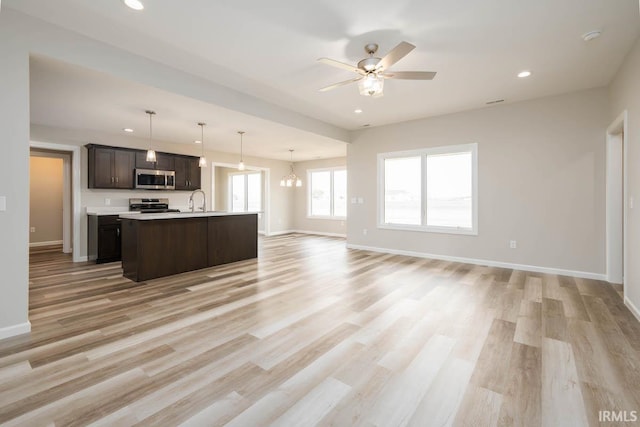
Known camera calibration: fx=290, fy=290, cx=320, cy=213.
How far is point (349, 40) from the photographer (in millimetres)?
3027

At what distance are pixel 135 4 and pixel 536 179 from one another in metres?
5.77

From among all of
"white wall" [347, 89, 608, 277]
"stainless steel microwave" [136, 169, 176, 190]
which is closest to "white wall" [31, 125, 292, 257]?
"stainless steel microwave" [136, 169, 176, 190]

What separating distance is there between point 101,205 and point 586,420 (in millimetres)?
7705

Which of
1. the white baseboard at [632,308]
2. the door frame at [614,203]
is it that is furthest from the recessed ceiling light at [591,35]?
the white baseboard at [632,308]

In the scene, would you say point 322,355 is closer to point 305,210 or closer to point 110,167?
point 110,167

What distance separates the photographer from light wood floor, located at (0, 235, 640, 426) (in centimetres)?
165

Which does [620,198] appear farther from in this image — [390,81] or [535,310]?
[390,81]

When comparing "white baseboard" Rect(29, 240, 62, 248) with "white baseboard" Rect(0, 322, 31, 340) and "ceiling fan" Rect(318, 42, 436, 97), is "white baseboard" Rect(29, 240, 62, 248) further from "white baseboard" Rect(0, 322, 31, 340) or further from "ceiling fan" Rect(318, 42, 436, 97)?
"ceiling fan" Rect(318, 42, 436, 97)

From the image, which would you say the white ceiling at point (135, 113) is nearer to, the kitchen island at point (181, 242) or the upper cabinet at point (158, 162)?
the upper cabinet at point (158, 162)

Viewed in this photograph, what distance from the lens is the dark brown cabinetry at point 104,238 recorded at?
561cm

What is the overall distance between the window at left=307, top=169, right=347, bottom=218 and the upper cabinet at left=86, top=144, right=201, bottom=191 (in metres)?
4.11

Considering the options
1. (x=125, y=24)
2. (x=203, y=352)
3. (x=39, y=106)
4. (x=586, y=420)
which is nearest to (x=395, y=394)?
(x=586, y=420)

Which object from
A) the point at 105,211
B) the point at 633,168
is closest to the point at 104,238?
the point at 105,211

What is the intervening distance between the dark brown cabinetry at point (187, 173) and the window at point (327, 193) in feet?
12.6
